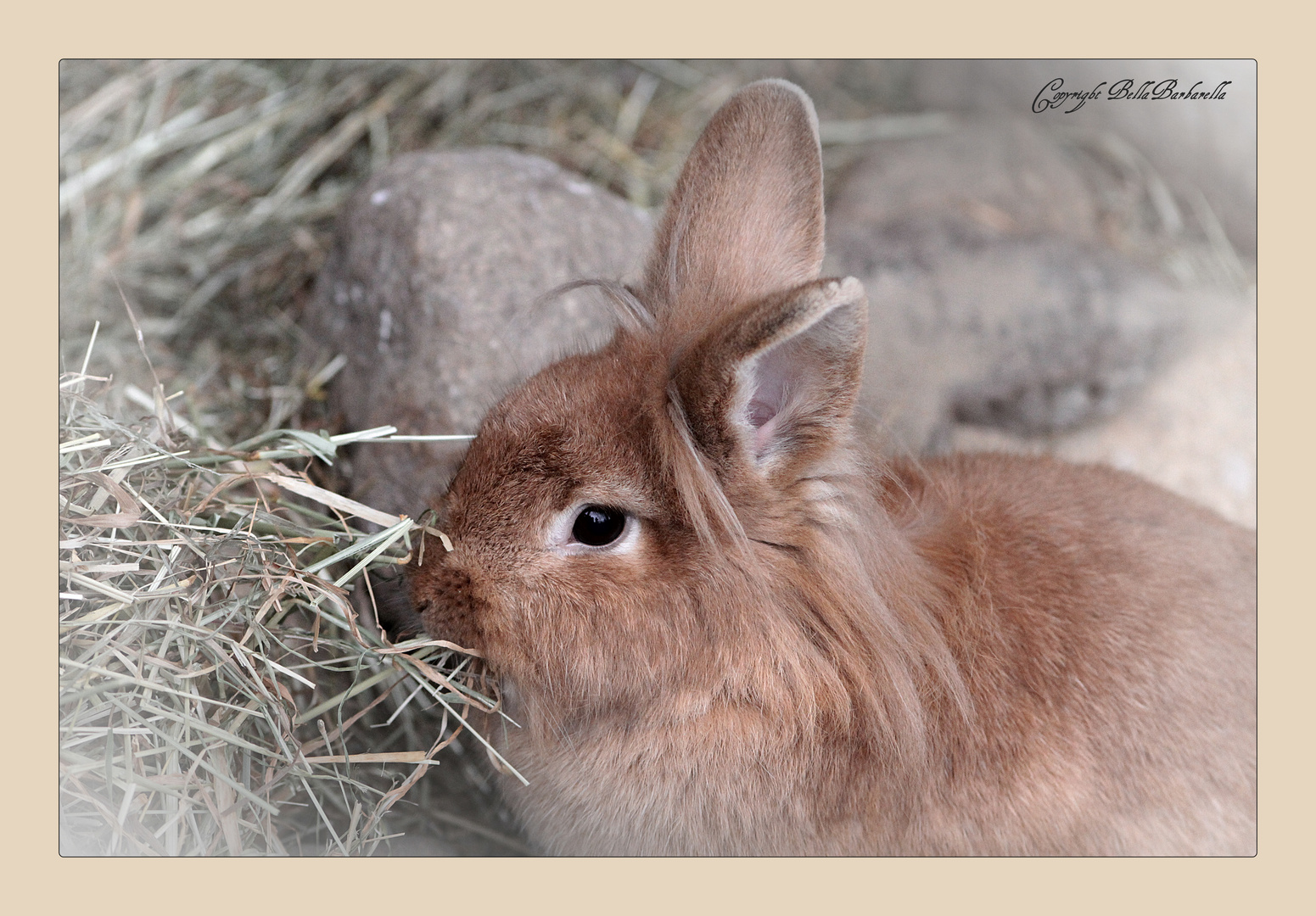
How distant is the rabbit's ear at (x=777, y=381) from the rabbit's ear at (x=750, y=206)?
21.6 inches

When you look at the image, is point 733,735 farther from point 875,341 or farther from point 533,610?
point 875,341

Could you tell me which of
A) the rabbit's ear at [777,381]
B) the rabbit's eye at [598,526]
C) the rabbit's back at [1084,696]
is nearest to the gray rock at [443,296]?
the rabbit's eye at [598,526]

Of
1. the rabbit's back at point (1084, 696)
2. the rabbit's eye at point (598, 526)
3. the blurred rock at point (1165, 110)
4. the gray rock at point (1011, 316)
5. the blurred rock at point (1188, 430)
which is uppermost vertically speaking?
the blurred rock at point (1165, 110)

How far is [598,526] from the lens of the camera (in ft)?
8.87

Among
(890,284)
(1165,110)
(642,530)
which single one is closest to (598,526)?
(642,530)

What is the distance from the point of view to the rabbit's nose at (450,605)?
9.10 feet

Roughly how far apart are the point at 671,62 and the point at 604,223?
1.74 metres

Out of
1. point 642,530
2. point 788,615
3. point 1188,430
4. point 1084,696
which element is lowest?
point 1084,696

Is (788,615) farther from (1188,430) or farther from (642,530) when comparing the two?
(1188,430)

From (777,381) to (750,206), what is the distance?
0.82m

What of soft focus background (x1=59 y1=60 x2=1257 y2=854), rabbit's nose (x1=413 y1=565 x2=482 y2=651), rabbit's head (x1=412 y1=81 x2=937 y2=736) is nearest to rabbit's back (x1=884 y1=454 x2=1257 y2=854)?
rabbit's head (x1=412 y1=81 x2=937 y2=736)

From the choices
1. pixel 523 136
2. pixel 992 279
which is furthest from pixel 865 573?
pixel 523 136

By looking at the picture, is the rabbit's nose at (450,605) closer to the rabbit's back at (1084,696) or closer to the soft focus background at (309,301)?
the soft focus background at (309,301)

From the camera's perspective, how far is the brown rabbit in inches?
105
